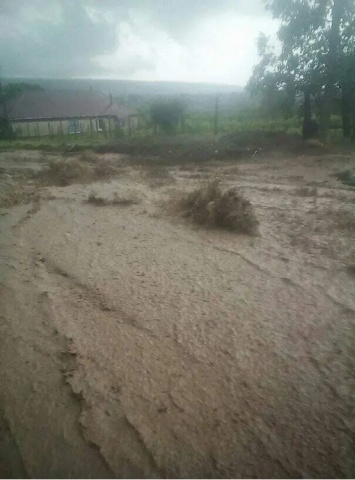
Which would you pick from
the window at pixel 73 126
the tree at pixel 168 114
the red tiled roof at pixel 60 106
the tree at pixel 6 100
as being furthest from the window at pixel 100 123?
the tree at pixel 168 114

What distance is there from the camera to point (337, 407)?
2.65 m

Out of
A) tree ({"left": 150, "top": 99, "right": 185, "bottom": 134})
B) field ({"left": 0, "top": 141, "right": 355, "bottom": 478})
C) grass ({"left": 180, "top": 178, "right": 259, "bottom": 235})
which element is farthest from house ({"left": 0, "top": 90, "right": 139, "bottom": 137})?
field ({"left": 0, "top": 141, "right": 355, "bottom": 478})

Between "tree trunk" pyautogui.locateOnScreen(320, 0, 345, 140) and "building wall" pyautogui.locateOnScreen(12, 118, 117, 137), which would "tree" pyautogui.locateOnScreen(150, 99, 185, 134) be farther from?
"tree trunk" pyautogui.locateOnScreen(320, 0, 345, 140)

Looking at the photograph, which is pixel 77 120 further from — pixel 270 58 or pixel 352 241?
pixel 352 241

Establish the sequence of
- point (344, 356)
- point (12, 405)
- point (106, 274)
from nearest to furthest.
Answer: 1. point (12, 405)
2. point (344, 356)
3. point (106, 274)

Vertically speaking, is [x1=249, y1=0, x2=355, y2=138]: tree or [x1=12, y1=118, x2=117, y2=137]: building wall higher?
[x1=249, y1=0, x2=355, y2=138]: tree

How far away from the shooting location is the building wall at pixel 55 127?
78.0 ft

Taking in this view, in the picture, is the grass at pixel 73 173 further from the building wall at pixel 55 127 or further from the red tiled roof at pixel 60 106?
the red tiled roof at pixel 60 106

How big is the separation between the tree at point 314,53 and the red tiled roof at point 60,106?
18242 millimetres

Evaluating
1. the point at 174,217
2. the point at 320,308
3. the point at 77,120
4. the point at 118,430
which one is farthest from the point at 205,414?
the point at 77,120

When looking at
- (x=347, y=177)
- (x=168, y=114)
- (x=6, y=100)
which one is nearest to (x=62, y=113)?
(x=6, y=100)

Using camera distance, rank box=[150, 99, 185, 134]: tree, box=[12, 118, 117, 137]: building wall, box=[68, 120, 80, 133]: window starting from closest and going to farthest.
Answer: box=[150, 99, 185, 134]: tree, box=[12, 118, 117, 137]: building wall, box=[68, 120, 80, 133]: window

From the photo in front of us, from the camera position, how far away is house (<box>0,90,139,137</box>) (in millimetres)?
24531

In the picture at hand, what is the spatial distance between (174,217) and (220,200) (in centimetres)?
103
